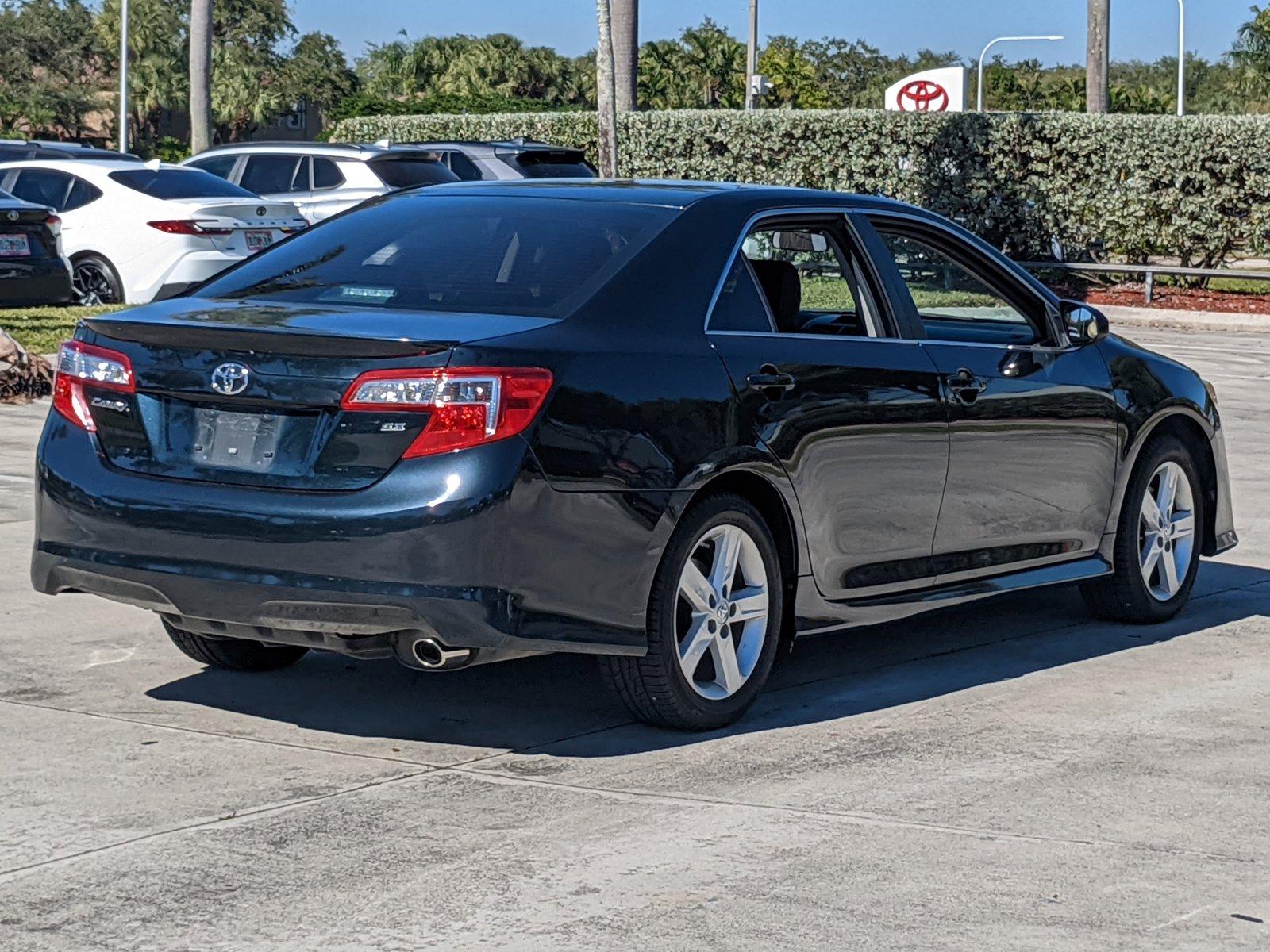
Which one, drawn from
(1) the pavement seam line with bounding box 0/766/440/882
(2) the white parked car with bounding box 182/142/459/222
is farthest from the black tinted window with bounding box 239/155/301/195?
(1) the pavement seam line with bounding box 0/766/440/882

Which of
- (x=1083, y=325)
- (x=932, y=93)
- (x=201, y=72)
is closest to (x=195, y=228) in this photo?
(x=1083, y=325)

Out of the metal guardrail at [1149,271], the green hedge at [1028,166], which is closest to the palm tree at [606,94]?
the green hedge at [1028,166]

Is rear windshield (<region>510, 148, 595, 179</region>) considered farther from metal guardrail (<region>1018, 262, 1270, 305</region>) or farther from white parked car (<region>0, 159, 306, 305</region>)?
metal guardrail (<region>1018, 262, 1270, 305</region>)

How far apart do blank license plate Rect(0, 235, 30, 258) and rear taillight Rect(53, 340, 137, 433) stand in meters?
11.1

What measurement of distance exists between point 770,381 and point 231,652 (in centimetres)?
194

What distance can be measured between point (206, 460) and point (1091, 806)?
2.44m

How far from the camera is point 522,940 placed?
4.10m

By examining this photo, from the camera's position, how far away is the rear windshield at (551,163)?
2127cm

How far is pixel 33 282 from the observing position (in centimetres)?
1652

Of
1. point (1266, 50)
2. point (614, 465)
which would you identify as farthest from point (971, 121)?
point (1266, 50)

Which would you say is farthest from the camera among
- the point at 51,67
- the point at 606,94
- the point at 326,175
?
the point at 51,67

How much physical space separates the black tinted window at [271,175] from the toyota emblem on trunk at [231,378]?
52.8ft

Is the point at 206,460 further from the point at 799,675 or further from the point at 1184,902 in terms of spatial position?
the point at 1184,902

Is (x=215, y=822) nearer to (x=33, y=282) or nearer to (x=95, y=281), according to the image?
(x=33, y=282)
